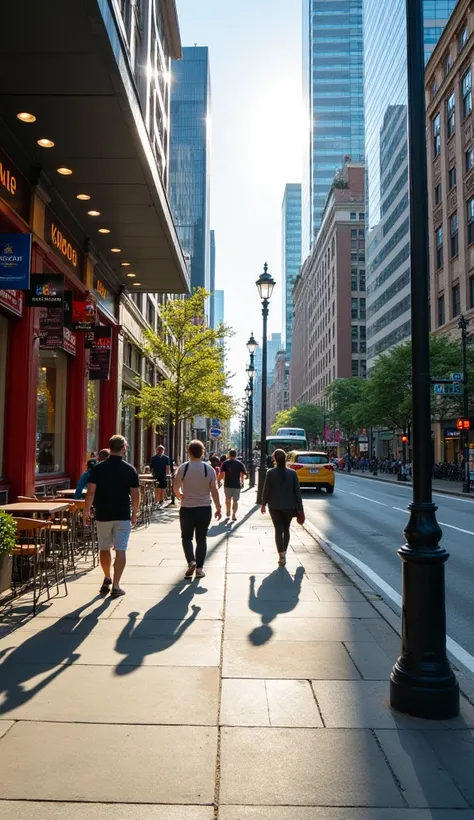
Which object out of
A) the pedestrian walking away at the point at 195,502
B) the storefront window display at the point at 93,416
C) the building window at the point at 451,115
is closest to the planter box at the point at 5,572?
the pedestrian walking away at the point at 195,502

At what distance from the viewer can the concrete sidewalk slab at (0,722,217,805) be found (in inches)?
128

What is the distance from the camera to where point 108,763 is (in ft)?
11.7

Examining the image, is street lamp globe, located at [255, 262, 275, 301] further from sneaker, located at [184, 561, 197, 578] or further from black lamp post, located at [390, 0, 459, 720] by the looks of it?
black lamp post, located at [390, 0, 459, 720]

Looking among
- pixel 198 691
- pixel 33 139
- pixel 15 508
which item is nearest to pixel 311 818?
pixel 198 691

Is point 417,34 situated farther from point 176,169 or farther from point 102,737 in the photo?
point 176,169

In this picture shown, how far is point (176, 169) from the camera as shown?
4705 inches

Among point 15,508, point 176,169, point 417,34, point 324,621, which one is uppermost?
point 176,169

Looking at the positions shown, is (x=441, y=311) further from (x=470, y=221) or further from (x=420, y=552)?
(x=420, y=552)

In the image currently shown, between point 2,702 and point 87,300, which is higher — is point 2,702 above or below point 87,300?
below

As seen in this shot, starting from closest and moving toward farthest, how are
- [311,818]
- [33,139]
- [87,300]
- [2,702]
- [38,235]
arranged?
[311,818] → [2,702] → [33,139] → [38,235] → [87,300]

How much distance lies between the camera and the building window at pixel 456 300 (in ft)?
152

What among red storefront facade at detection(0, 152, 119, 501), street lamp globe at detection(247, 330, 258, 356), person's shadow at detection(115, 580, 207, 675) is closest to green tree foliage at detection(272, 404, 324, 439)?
street lamp globe at detection(247, 330, 258, 356)

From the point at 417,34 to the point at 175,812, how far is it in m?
5.43

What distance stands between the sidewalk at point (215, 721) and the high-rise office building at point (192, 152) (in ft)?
381
